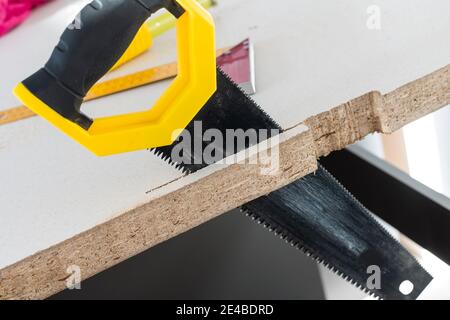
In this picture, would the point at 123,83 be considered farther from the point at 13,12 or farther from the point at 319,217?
the point at 13,12

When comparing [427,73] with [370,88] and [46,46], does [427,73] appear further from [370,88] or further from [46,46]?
[46,46]

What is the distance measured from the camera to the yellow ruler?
0.80 metres

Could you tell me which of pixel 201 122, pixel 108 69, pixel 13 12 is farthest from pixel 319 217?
pixel 13 12

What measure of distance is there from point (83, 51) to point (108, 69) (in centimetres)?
4

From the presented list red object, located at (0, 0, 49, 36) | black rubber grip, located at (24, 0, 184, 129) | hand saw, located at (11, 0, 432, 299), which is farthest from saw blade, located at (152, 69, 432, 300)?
red object, located at (0, 0, 49, 36)

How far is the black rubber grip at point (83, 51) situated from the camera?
0.51m

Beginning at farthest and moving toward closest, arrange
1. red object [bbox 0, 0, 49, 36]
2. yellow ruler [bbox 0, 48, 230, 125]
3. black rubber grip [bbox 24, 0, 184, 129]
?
red object [bbox 0, 0, 49, 36]
yellow ruler [bbox 0, 48, 230, 125]
black rubber grip [bbox 24, 0, 184, 129]

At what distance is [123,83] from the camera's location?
809mm

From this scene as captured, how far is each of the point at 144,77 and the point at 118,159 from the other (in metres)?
0.18

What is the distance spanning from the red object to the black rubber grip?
0.70 m

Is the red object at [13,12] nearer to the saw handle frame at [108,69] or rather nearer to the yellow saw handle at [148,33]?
the yellow saw handle at [148,33]

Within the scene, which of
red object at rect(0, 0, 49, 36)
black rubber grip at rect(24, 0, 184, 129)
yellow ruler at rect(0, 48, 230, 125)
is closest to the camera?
black rubber grip at rect(24, 0, 184, 129)

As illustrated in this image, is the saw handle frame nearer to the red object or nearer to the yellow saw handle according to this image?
the yellow saw handle

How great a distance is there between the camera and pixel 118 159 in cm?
67
